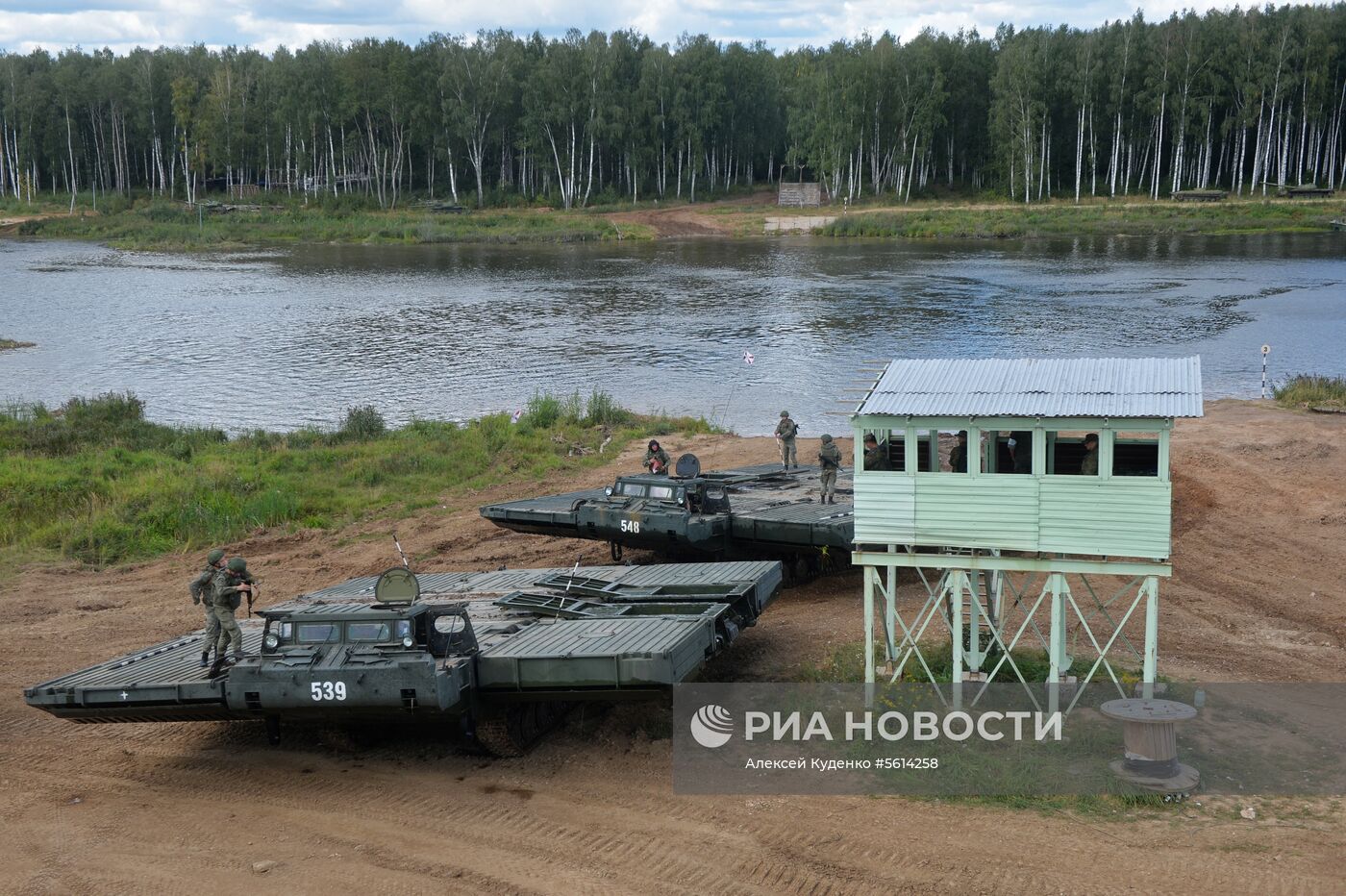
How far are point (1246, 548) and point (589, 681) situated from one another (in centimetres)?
1216

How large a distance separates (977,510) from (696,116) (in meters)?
82.0

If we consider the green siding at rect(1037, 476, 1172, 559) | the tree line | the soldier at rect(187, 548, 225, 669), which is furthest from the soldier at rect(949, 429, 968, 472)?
the tree line

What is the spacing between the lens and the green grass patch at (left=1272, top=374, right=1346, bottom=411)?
29547 mm

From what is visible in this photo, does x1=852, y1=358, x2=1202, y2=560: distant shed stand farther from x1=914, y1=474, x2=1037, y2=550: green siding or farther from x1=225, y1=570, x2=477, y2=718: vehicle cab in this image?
x1=225, y1=570, x2=477, y2=718: vehicle cab

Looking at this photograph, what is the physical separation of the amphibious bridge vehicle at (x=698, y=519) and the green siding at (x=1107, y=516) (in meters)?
5.15

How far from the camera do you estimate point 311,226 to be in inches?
3376

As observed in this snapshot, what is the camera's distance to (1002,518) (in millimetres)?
13039

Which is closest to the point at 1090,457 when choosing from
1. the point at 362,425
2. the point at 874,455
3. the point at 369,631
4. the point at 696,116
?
the point at 874,455

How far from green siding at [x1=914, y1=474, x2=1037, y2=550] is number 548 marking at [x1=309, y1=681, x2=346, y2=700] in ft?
19.1

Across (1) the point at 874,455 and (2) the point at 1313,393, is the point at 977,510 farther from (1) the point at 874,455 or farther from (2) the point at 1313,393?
(2) the point at 1313,393

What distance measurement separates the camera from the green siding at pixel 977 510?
511 inches

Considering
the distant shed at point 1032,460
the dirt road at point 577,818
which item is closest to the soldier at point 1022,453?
the distant shed at point 1032,460

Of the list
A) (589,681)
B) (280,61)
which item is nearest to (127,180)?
(280,61)

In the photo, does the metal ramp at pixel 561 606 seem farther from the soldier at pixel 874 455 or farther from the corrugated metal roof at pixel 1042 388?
the corrugated metal roof at pixel 1042 388
